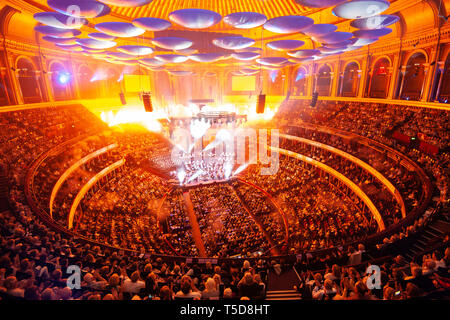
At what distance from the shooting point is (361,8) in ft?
26.3

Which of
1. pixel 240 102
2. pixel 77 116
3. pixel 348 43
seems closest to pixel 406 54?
pixel 348 43

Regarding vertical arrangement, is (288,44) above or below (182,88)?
below

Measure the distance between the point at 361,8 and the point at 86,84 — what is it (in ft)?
88.6

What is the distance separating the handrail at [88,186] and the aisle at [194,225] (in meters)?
7.23

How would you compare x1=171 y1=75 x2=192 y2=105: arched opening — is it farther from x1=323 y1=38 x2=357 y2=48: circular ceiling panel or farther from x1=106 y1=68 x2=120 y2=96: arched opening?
x1=323 y1=38 x2=357 y2=48: circular ceiling panel

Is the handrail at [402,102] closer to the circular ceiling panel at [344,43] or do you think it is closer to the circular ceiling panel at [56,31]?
the circular ceiling panel at [344,43]

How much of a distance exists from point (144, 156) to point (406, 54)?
26.5m

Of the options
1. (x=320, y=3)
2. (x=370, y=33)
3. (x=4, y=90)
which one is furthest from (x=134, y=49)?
(x=4, y=90)

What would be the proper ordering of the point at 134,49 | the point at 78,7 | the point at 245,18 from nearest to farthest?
the point at 78,7
the point at 245,18
the point at 134,49

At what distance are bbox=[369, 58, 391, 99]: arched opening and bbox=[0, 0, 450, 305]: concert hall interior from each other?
182mm

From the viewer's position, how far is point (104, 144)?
22.7 m

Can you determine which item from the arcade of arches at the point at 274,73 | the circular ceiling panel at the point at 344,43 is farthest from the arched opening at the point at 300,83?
the circular ceiling panel at the point at 344,43

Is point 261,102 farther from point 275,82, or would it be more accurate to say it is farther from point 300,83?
point 275,82
